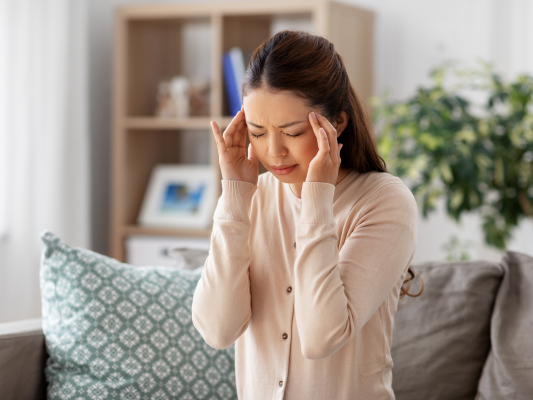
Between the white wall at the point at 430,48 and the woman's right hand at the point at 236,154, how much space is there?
6.34 feet

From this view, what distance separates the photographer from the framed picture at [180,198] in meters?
2.96

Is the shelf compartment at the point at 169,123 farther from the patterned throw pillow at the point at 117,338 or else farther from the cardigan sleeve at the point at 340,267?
the cardigan sleeve at the point at 340,267

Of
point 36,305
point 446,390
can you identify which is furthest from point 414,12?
point 36,305

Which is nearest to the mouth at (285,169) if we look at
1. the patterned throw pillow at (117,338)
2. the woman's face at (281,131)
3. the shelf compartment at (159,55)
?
the woman's face at (281,131)

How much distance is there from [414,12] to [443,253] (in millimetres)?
1183

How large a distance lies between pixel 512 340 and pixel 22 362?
1.17 m

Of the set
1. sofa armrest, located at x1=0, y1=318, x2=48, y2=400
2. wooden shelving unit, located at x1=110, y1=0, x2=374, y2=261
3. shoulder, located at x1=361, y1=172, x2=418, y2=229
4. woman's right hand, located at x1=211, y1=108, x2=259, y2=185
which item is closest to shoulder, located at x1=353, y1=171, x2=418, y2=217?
shoulder, located at x1=361, y1=172, x2=418, y2=229

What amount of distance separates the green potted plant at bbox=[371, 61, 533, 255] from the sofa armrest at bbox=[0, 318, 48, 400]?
141 cm

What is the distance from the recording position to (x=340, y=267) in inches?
41.2

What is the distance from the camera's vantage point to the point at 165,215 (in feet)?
9.98

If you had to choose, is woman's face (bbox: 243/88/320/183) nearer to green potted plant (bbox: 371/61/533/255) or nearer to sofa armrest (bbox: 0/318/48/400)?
sofa armrest (bbox: 0/318/48/400)

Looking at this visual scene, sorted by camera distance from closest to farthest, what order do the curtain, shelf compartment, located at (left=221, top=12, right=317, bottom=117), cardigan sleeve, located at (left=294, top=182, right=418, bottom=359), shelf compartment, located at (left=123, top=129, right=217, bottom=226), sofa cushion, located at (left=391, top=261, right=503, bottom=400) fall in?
cardigan sleeve, located at (left=294, top=182, right=418, bottom=359) → sofa cushion, located at (left=391, top=261, right=503, bottom=400) → the curtain → shelf compartment, located at (left=221, top=12, right=317, bottom=117) → shelf compartment, located at (left=123, top=129, right=217, bottom=226)

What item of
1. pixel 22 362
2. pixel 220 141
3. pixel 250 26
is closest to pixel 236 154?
pixel 220 141

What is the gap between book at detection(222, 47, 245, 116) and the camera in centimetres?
280
